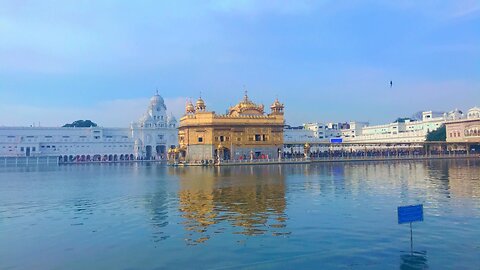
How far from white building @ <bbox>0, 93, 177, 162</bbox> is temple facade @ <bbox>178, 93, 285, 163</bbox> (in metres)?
43.9

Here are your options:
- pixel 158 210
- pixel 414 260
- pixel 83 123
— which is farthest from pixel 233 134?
pixel 83 123

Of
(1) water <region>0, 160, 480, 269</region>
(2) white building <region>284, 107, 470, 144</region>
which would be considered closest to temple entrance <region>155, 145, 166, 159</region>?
(2) white building <region>284, 107, 470, 144</region>

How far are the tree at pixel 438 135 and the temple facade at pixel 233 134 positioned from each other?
129 feet

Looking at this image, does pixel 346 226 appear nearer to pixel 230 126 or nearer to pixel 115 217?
pixel 115 217

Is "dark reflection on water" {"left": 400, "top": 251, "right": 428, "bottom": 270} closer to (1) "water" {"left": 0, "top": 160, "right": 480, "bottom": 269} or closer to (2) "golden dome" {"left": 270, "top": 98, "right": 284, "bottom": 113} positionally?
(1) "water" {"left": 0, "top": 160, "right": 480, "bottom": 269}

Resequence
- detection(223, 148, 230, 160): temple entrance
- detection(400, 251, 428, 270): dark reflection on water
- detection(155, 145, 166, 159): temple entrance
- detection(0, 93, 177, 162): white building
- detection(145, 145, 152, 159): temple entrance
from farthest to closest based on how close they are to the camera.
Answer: detection(155, 145, 166, 159): temple entrance, detection(145, 145, 152, 159): temple entrance, detection(0, 93, 177, 162): white building, detection(223, 148, 230, 160): temple entrance, detection(400, 251, 428, 270): dark reflection on water

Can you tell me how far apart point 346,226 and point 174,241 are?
541cm

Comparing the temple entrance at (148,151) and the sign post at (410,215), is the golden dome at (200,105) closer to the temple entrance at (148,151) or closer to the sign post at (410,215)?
the temple entrance at (148,151)

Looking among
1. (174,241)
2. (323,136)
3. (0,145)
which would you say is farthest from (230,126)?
(323,136)

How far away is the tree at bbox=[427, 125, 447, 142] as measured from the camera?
88.2m

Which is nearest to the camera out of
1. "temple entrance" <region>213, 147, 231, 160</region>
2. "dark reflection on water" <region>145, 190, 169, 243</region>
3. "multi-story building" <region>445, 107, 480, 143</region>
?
"dark reflection on water" <region>145, 190, 169, 243</region>

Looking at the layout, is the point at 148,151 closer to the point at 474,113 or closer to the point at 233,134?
the point at 233,134

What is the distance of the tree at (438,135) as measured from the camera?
8817cm

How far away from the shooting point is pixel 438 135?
89.8 metres
